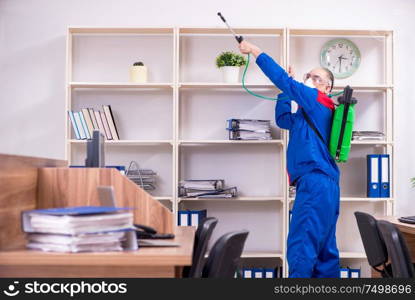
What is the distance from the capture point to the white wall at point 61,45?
5.07 meters

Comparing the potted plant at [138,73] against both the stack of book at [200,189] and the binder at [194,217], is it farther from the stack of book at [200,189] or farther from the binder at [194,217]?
the binder at [194,217]

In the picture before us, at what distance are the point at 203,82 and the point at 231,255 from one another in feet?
9.95

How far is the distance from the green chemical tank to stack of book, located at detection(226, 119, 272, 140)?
2.70 ft

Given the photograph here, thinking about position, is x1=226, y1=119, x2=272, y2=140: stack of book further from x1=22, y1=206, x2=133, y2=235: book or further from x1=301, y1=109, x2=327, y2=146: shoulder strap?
x1=22, y1=206, x2=133, y2=235: book

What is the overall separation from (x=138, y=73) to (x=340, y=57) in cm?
159

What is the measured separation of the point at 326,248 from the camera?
13.3ft

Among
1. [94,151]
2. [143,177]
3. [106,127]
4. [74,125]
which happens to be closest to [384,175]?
[143,177]

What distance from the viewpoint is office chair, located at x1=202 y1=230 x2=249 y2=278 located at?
6.98 feet

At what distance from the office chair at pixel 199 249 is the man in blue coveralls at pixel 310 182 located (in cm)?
138

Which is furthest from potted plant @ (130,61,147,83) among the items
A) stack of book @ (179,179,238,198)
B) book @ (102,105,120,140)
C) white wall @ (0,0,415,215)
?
stack of book @ (179,179,238,198)

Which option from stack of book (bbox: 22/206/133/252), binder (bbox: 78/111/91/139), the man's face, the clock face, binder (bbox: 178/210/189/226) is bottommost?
binder (bbox: 178/210/189/226)

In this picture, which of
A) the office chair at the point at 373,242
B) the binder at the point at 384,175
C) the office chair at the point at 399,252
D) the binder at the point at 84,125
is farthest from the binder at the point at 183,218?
the office chair at the point at 399,252

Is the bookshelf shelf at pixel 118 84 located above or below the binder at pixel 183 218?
above

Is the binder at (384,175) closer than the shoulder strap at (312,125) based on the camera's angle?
No
